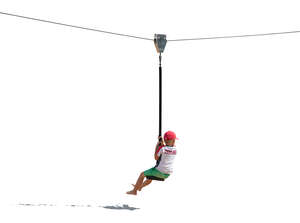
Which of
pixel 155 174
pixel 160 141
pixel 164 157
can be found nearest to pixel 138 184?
pixel 155 174

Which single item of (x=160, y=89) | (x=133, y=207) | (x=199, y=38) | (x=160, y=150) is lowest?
(x=133, y=207)

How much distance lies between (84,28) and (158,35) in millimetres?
1535

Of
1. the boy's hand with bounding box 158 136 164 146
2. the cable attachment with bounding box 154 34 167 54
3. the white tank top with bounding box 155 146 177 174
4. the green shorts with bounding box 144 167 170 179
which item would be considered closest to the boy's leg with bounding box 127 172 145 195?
the green shorts with bounding box 144 167 170 179

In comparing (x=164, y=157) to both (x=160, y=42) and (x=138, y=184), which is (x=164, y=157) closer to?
(x=138, y=184)

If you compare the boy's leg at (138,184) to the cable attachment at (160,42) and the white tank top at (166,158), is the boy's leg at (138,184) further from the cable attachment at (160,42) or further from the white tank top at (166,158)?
the cable attachment at (160,42)

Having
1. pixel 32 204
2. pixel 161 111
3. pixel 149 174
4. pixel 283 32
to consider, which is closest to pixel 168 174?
pixel 149 174

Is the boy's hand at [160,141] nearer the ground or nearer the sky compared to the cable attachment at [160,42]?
nearer the ground

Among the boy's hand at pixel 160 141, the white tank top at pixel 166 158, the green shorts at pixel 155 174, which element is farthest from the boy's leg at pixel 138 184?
the boy's hand at pixel 160 141

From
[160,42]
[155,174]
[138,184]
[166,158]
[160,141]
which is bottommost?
[138,184]

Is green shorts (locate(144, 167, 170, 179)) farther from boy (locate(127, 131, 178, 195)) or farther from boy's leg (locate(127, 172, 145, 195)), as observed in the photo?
boy's leg (locate(127, 172, 145, 195))

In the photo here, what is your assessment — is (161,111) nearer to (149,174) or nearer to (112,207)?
(149,174)

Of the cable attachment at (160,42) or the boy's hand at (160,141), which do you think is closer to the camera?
the boy's hand at (160,141)

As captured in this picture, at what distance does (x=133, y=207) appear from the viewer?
13562mm

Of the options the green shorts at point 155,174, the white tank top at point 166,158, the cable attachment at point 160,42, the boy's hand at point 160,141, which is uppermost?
the cable attachment at point 160,42
